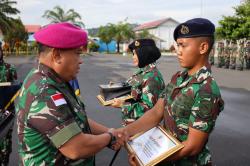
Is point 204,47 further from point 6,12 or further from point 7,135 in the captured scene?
point 6,12

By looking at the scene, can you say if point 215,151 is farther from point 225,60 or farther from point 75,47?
point 225,60

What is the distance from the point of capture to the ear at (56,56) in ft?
5.83

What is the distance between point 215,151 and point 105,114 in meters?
3.01

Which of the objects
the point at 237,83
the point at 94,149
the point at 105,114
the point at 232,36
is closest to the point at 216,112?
the point at 94,149

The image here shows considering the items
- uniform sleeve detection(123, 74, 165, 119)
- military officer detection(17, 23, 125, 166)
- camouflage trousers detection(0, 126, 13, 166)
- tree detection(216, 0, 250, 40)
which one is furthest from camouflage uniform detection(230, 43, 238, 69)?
military officer detection(17, 23, 125, 166)

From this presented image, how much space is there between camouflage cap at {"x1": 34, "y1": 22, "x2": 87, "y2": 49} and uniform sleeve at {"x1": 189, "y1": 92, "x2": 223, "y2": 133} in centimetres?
75

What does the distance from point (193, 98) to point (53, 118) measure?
83 centimetres

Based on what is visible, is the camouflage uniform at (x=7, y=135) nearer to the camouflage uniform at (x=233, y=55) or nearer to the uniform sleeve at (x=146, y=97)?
the uniform sleeve at (x=146, y=97)

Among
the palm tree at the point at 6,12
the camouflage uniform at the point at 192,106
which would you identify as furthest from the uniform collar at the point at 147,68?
the palm tree at the point at 6,12

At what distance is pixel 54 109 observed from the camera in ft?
5.54

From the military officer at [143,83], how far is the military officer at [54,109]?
1.47m

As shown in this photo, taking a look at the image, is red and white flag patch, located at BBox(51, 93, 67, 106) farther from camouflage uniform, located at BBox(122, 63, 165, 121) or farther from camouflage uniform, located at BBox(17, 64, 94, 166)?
camouflage uniform, located at BBox(122, 63, 165, 121)

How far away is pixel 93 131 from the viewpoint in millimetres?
2254

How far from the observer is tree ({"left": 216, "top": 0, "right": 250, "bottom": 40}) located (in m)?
20.7
